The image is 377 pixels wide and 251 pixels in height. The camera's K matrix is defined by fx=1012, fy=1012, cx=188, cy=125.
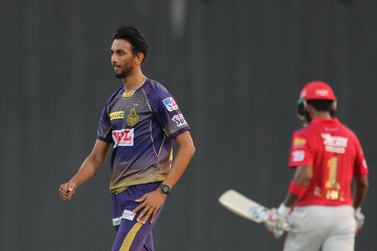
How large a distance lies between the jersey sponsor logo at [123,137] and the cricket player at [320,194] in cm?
110

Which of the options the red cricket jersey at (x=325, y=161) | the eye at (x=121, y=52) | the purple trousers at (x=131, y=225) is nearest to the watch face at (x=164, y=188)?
the purple trousers at (x=131, y=225)

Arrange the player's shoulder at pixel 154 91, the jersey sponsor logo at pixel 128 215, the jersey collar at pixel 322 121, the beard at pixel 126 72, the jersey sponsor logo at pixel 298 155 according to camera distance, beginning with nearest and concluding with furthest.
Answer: the jersey sponsor logo at pixel 298 155
the jersey collar at pixel 322 121
the jersey sponsor logo at pixel 128 215
the player's shoulder at pixel 154 91
the beard at pixel 126 72

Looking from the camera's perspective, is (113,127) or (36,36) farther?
(36,36)

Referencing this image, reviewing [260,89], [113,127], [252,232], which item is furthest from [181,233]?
[113,127]

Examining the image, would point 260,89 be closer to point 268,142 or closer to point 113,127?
→ point 268,142

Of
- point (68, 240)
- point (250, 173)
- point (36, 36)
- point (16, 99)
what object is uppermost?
point (36, 36)

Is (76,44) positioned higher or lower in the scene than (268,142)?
higher

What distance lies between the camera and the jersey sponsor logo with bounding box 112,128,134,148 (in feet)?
22.6

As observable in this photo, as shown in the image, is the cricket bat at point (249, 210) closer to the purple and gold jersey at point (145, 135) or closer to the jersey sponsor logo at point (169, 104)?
the purple and gold jersey at point (145, 135)

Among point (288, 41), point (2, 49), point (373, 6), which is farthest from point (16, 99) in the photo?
point (373, 6)

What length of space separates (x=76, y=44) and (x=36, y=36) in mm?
454

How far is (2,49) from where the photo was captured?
11.1 m

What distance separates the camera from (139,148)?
6875 mm

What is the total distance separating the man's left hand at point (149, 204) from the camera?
6.75 m
